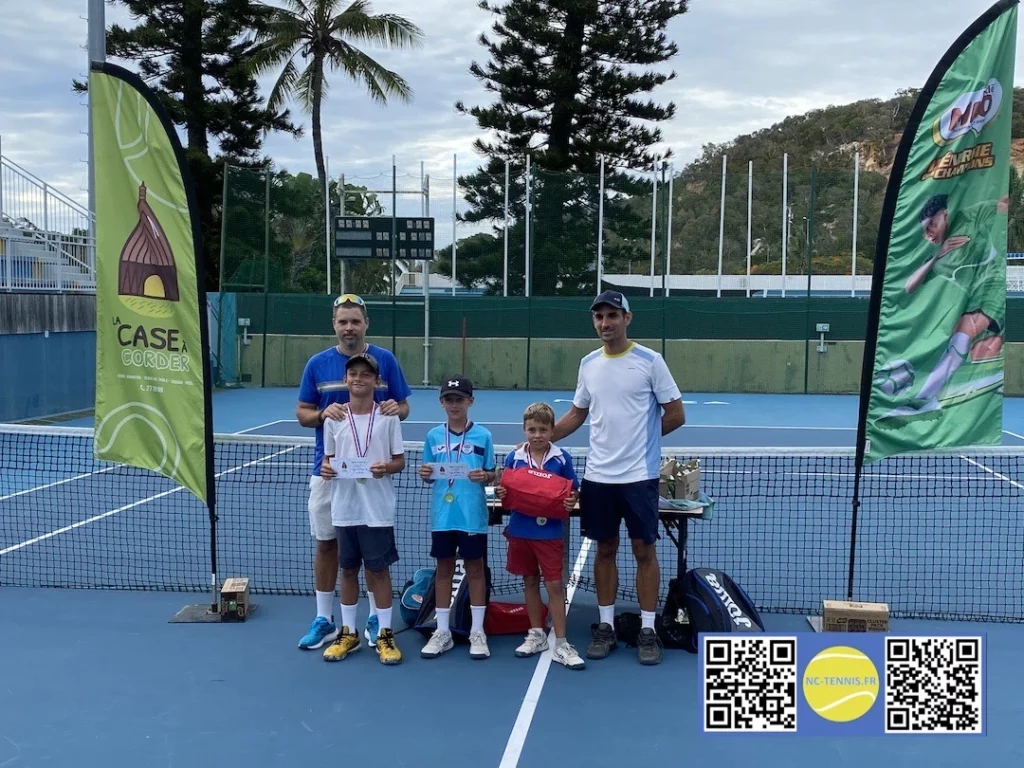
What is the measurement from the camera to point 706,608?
16.7 feet

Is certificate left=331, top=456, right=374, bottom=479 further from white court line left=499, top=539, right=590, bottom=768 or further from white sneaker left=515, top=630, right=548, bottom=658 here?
white court line left=499, top=539, right=590, bottom=768

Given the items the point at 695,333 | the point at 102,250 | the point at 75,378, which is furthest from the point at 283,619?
the point at 695,333

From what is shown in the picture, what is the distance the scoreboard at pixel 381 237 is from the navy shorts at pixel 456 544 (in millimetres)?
16538

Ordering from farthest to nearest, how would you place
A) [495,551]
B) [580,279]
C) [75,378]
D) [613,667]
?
[580,279], [75,378], [495,551], [613,667]

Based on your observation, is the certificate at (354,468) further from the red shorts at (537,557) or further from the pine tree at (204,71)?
the pine tree at (204,71)

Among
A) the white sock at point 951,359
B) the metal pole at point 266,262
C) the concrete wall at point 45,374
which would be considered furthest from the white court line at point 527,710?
the metal pole at point 266,262

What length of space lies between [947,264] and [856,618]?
1.95 meters

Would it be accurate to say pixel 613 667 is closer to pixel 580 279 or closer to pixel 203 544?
pixel 203 544

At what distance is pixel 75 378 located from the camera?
16875mm

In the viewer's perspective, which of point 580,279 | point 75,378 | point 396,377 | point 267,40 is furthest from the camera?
point 267,40

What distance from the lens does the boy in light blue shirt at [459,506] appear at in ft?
16.4

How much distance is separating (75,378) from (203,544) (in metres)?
10.9

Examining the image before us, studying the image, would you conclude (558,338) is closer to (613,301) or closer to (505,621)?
(505,621)

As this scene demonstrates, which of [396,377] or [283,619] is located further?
[283,619]
